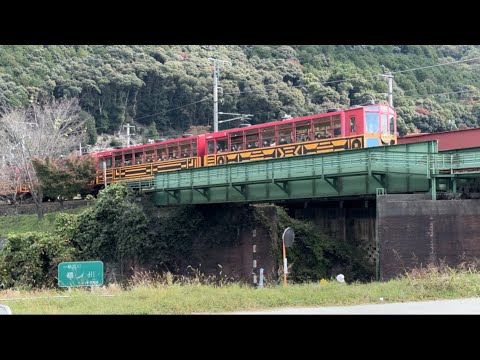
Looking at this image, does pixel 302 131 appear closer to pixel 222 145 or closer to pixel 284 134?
pixel 284 134

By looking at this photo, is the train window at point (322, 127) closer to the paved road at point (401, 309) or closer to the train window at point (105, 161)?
the paved road at point (401, 309)

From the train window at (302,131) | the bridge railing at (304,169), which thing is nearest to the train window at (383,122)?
the train window at (302,131)

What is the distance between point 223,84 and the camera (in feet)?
310

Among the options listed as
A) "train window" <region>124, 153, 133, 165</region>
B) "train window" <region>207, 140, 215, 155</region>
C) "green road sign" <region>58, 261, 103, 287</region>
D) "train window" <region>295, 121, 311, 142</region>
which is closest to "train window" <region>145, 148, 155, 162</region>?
"train window" <region>124, 153, 133, 165</region>

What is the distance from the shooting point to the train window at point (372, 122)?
119 ft

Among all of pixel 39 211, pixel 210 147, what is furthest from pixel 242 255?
pixel 39 211

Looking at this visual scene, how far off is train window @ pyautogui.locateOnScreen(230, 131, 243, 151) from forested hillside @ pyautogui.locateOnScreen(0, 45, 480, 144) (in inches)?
1905

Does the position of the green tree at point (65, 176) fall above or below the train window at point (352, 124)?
below

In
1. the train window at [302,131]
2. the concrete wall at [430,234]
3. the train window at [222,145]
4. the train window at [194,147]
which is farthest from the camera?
the train window at [194,147]

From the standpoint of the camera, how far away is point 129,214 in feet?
141

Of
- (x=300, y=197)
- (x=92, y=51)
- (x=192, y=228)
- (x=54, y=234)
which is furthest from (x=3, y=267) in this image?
(x=92, y=51)

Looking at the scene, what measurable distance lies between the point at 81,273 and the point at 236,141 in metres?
21.0

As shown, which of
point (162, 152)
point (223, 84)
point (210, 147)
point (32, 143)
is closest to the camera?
point (210, 147)

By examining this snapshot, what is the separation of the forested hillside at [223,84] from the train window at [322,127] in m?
51.6
